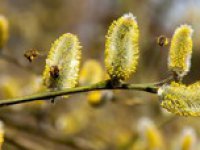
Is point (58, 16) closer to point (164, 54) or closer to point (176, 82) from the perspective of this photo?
point (164, 54)

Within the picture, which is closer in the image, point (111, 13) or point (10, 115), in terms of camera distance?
point (10, 115)

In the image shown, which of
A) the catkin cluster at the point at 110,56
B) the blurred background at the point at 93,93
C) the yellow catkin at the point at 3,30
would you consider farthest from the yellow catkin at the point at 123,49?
the yellow catkin at the point at 3,30

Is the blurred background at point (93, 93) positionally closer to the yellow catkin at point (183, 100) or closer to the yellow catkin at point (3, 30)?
the yellow catkin at point (3, 30)

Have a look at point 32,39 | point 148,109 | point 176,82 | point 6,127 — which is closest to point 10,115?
point 6,127

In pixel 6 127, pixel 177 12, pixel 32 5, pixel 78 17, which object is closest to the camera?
pixel 6 127

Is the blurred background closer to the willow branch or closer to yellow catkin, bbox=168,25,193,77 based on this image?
the willow branch
